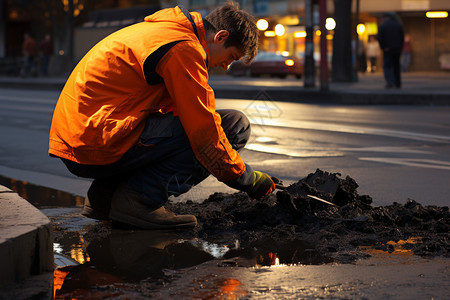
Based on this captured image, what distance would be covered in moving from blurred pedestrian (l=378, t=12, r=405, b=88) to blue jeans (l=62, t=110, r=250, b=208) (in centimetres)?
1485

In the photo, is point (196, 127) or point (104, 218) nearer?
point (196, 127)

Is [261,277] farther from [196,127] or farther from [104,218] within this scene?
[104,218]

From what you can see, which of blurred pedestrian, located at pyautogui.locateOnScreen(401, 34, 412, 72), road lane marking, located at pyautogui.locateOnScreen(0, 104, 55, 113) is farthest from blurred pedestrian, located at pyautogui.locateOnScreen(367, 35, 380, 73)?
road lane marking, located at pyautogui.locateOnScreen(0, 104, 55, 113)

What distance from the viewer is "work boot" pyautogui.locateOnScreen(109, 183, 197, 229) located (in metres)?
4.18

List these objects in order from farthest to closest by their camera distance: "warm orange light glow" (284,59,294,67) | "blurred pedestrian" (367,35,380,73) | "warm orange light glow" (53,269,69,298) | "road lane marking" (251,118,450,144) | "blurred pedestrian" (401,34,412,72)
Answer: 1. "blurred pedestrian" (367,35,380,73)
2. "blurred pedestrian" (401,34,412,72)
3. "warm orange light glow" (284,59,294,67)
4. "road lane marking" (251,118,450,144)
5. "warm orange light glow" (53,269,69,298)

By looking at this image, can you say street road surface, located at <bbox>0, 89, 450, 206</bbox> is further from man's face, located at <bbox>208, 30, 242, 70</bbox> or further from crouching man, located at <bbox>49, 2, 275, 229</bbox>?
man's face, located at <bbox>208, 30, 242, 70</bbox>

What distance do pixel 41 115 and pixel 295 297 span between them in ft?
34.7

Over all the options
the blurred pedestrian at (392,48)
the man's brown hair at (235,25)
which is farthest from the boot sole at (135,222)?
the blurred pedestrian at (392,48)

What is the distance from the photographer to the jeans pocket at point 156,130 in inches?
159

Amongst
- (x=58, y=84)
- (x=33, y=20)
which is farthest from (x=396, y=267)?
(x=33, y=20)

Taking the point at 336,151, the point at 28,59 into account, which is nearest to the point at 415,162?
the point at 336,151

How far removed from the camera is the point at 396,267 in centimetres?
341

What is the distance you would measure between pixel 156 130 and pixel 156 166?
204 mm

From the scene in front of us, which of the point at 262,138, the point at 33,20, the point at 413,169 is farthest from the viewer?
the point at 33,20
